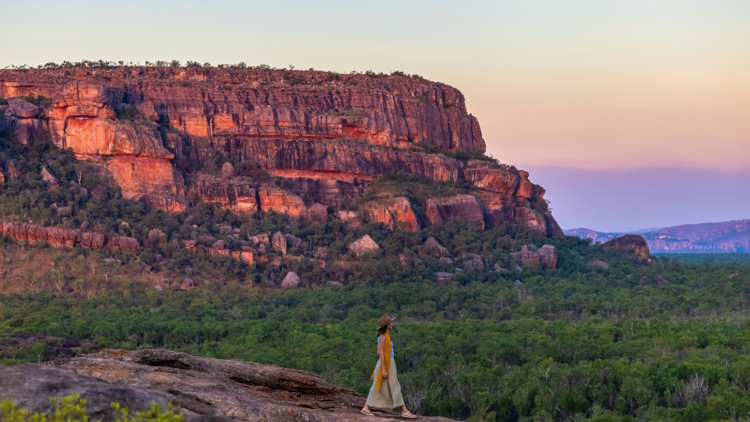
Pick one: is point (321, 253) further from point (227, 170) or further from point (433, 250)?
point (227, 170)

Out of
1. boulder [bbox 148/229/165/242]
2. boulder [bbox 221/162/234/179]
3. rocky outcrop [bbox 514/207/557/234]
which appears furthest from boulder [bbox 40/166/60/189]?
rocky outcrop [bbox 514/207/557/234]

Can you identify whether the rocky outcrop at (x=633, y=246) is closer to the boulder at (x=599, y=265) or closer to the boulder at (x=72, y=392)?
the boulder at (x=599, y=265)

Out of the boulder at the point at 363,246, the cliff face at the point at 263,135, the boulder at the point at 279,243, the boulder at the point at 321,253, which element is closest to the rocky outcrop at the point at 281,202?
the cliff face at the point at 263,135

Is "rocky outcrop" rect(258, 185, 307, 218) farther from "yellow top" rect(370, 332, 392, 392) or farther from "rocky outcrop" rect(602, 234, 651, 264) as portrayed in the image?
"yellow top" rect(370, 332, 392, 392)

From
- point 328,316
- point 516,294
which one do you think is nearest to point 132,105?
Result: point 328,316

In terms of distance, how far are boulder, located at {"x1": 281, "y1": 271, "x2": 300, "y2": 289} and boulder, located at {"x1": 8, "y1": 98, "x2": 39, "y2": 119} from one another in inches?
1001

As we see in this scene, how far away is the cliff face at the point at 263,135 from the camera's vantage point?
70062 millimetres

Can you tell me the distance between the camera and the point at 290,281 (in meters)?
62.3

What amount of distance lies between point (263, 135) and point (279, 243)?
14886 millimetres

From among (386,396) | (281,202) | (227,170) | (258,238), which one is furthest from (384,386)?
(227,170)

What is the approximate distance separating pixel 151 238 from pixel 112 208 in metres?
4.94

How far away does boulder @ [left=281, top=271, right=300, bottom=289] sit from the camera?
2445 inches

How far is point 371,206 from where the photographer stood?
73.7 m

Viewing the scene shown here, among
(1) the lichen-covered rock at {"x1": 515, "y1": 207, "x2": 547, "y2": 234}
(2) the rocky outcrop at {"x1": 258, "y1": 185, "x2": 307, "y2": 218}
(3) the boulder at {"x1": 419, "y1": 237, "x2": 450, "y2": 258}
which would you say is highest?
(2) the rocky outcrop at {"x1": 258, "y1": 185, "x2": 307, "y2": 218}
